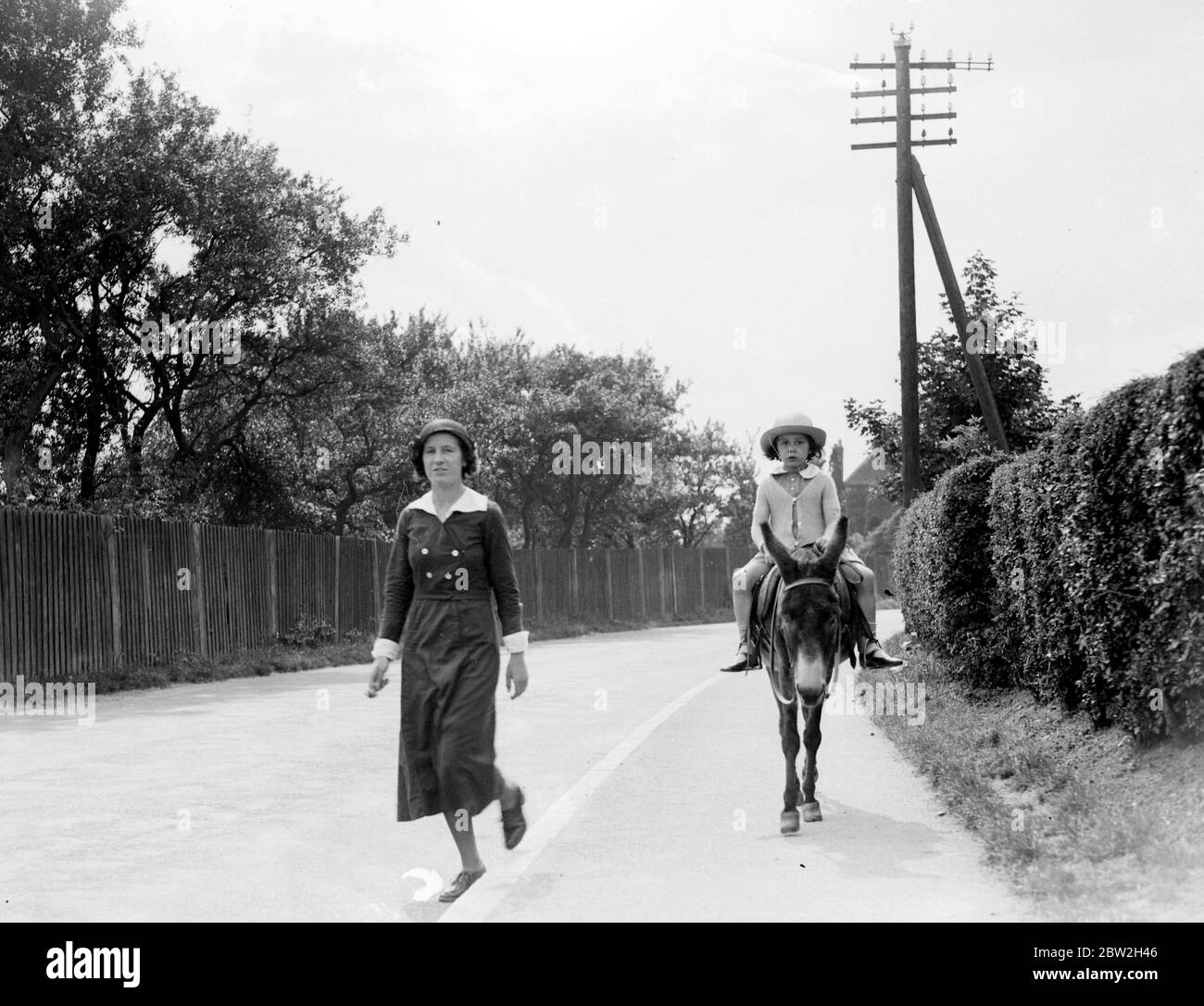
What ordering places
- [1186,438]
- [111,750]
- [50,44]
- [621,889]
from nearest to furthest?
[621,889], [1186,438], [111,750], [50,44]

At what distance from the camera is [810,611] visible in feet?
23.3

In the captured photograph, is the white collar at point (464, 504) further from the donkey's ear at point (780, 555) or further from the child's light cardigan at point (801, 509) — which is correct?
the child's light cardigan at point (801, 509)

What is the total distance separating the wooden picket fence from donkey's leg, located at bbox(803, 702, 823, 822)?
12.4 meters

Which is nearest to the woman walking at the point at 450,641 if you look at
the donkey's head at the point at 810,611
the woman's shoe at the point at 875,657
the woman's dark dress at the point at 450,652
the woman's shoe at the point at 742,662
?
the woman's dark dress at the point at 450,652

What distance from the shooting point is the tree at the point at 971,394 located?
23.7m

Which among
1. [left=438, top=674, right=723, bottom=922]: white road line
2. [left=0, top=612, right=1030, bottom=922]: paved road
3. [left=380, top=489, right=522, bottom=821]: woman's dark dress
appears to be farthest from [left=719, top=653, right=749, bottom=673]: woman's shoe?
[left=380, top=489, right=522, bottom=821]: woman's dark dress

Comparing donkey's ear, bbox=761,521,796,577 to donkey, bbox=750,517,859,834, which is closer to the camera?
donkey, bbox=750,517,859,834

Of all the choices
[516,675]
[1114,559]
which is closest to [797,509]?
[1114,559]

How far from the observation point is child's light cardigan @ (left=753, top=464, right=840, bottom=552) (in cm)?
774

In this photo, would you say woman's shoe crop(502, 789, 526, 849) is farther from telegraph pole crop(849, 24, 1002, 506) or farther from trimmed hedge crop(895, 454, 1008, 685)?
telegraph pole crop(849, 24, 1002, 506)

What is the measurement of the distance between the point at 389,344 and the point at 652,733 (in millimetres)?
25500
